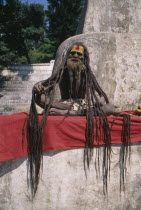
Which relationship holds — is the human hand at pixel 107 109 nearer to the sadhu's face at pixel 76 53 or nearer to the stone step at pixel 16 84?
the sadhu's face at pixel 76 53

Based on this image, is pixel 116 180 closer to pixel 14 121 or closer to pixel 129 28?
pixel 14 121

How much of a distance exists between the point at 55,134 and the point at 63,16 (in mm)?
22145

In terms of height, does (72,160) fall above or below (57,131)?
below

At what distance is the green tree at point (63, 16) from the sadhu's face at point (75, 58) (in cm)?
2053

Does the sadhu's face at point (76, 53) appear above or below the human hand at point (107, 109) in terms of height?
above

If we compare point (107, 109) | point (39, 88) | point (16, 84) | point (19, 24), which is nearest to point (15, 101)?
point (16, 84)

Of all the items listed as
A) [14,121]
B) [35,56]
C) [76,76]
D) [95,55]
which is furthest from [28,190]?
[35,56]

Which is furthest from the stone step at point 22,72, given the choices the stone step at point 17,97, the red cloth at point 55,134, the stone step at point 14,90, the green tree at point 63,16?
the red cloth at point 55,134

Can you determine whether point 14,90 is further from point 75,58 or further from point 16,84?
point 75,58

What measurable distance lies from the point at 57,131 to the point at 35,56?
1040 inches

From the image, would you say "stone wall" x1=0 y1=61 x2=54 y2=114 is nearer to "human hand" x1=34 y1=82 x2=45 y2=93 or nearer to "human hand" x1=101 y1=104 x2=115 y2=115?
"human hand" x1=34 y1=82 x2=45 y2=93

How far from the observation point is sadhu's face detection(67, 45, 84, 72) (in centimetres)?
348

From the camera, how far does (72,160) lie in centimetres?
280

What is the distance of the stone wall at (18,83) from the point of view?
35.6 ft
